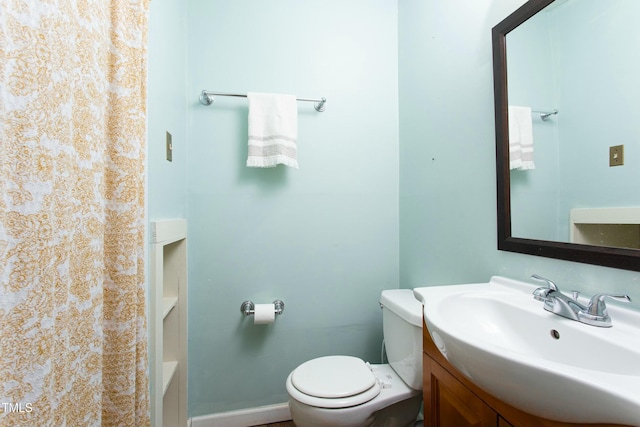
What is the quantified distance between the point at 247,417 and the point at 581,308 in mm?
1573

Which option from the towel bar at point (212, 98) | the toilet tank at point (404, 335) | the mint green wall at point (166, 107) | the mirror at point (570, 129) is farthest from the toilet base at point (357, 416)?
the towel bar at point (212, 98)

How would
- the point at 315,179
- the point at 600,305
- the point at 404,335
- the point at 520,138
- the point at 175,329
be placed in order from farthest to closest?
the point at 315,179 < the point at 175,329 < the point at 404,335 < the point at 520,138 < the point at 600,305

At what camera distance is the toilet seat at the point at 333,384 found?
1051mm

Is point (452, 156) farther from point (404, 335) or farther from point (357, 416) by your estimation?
→ point (357, 416)

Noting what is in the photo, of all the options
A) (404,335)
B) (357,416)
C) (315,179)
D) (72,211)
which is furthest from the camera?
(315,179)

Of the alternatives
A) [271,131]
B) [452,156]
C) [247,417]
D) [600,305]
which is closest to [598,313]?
[600,305]

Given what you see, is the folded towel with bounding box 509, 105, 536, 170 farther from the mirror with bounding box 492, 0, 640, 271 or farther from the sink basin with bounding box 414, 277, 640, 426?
the sink basin with bounding box 414, 277, 640, 426

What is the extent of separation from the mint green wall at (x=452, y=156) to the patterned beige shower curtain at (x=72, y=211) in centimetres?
116

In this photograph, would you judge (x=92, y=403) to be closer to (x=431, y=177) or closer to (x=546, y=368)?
(x=546, y=368)

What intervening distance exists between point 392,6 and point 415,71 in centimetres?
52

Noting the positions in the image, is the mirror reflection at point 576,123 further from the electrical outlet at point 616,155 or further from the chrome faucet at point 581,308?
the chrome faucet at point 581,308

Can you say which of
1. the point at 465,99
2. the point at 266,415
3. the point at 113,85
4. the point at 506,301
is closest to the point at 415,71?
the point at 465,99

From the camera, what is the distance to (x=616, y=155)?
0.68 meters

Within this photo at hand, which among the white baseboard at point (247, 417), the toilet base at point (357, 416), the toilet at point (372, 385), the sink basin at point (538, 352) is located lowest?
the white baseboard at point (247, 417)
